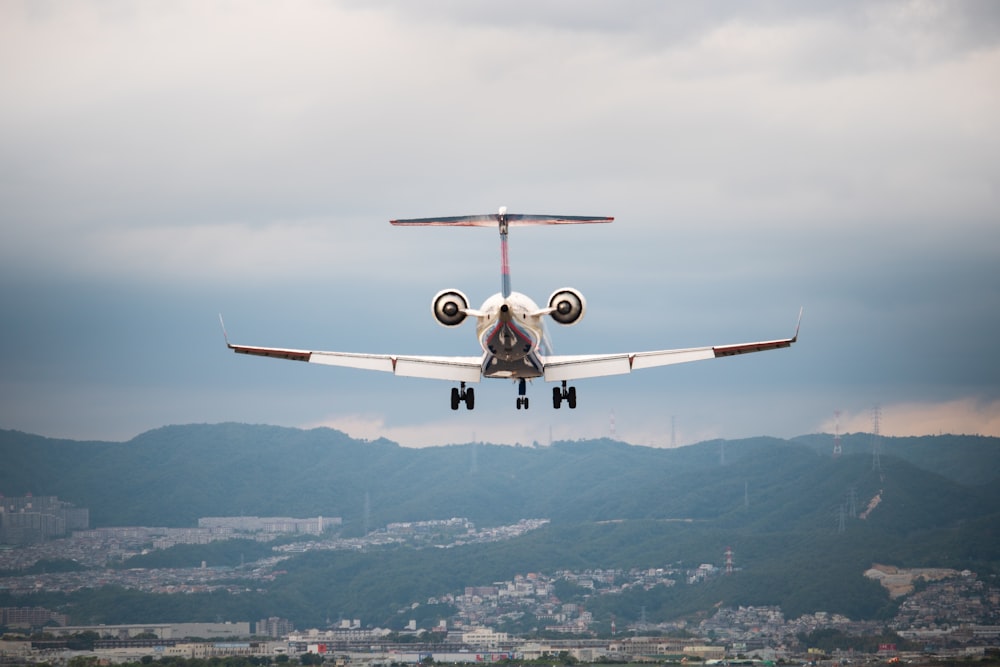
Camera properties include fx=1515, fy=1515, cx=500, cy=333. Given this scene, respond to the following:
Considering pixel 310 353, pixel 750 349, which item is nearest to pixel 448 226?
pixel 310 353

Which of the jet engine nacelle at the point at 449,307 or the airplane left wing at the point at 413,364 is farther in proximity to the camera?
the airplane left wing at the point at 413,364

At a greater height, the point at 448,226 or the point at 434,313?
the point at 448,226

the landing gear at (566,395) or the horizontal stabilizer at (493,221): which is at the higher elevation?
the horizontal stabilizer at (493,221)

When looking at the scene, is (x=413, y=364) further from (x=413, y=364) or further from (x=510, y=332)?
(x=510, y=332)

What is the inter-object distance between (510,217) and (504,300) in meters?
7.11

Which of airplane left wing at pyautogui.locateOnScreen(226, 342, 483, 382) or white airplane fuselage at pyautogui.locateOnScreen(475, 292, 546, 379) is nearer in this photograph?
white airplane fuselage at pyautogui.locateOnScreen(475, 292, 546, 379)

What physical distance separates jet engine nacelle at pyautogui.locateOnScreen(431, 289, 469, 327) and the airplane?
0.05 meters

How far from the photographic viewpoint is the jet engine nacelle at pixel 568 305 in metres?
77.4

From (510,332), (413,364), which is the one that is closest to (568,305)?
(510,332)

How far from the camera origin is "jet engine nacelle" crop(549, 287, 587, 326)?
254 feet

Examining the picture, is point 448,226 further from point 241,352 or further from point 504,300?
point 241,352

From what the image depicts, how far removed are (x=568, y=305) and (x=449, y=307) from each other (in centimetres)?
617

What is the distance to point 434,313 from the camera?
251ft

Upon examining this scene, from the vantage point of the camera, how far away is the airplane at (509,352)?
76125mm
